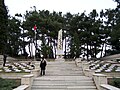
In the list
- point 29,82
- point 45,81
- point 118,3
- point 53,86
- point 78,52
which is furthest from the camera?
point 78,52

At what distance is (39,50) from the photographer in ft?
164

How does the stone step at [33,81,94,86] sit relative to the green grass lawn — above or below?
below

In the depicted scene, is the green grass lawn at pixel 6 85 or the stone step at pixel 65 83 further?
the stone step at pixel 65 83

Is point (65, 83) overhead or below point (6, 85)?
below

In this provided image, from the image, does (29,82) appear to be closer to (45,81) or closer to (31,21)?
(45,81)

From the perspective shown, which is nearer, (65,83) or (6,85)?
(6,85)

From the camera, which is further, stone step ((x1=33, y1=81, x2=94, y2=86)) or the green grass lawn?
stone step ((x1=33, y1=81, x2=94, y2=86))

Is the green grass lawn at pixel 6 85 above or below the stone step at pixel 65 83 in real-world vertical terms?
above

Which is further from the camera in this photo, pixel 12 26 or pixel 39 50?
pixel 39 50

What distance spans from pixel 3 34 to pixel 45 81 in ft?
21.9

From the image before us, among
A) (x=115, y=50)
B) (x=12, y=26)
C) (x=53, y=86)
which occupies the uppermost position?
(x=12, y=26)

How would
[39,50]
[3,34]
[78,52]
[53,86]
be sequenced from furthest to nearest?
[39,50], [78,52], [3,34], [53,86]

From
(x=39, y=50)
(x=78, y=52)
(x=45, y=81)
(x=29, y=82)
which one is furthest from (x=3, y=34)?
(x=39, y=50)

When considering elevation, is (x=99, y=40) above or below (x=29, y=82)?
above
